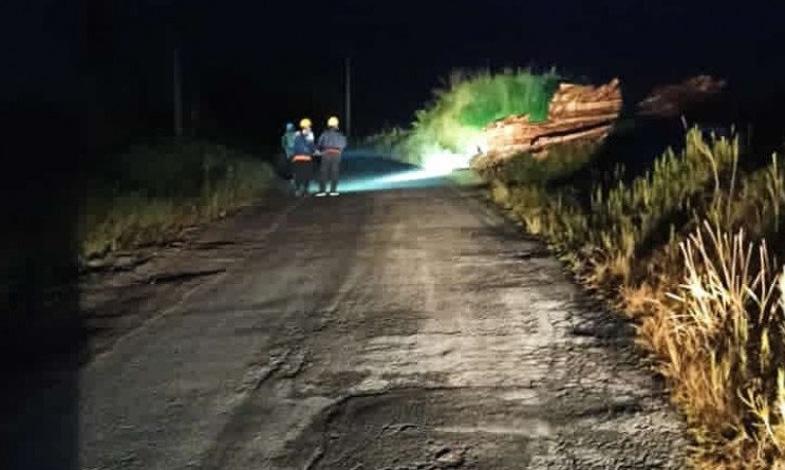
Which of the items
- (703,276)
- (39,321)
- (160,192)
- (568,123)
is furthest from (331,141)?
(703,276)

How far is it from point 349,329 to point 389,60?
5979 cm

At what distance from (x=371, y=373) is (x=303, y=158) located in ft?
45.9

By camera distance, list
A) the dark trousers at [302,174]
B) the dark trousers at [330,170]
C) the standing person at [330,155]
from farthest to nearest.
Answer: the dark trousers at [302,174] < the dark trousers at [330,170] < the standing person at [330,155]

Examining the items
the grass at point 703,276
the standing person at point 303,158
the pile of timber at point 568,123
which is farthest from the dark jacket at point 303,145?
the grass at point 703,276

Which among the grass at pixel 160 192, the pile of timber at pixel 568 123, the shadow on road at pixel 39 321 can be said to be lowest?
the shadow on road at pixel 39 321

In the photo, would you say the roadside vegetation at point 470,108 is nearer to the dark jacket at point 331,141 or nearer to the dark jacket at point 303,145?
the dark jacket at point 331,141

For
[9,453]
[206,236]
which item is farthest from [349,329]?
[206,236]

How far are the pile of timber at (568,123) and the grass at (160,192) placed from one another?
5.55 meters

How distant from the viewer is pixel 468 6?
70938 millimetres

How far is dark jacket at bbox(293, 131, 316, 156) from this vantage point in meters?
20.6

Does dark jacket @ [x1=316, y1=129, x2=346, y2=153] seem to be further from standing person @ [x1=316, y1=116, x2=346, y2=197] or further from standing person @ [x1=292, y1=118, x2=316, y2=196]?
standing person @ [x1=292, y1=118, x2=316, y2=196]

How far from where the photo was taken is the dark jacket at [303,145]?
810 inches

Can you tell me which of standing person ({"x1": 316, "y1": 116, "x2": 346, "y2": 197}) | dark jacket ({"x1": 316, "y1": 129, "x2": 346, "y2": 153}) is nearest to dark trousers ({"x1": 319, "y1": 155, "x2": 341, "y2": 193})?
standing person ({"x1": 316, "y1": 116, "x2": 346, "y2": 197})

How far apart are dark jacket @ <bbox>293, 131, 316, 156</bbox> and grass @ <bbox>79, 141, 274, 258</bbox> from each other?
1.25 metres
